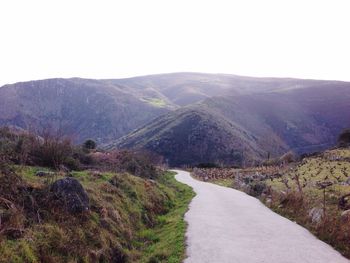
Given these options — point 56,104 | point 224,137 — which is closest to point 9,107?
point 56,104

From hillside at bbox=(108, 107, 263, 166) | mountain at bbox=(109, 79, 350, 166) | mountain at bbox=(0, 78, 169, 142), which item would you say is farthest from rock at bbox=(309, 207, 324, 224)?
mountain at bbox=(0, 78, 169, 142)

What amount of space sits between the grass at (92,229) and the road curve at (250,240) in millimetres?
660

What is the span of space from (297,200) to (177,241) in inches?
311

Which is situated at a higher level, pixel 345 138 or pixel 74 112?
pixel 345 138

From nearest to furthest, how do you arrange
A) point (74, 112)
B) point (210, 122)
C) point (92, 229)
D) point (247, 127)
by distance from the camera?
point (92, 229)
point (210, 122)
point (247, 127)
point (74, 112)

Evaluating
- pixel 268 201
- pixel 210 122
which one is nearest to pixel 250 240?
pixel 268 201

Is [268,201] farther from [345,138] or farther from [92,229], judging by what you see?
[345,138]

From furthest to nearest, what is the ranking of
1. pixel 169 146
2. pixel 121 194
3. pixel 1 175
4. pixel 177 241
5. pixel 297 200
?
1. pixel 169 146
2. pixel 297 200
3. pixel 121 194
4. pixel 177 241
5. pixel 1 175

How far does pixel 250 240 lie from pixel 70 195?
537 centimetres

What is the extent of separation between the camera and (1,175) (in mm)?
9992

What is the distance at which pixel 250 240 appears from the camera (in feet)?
41.2

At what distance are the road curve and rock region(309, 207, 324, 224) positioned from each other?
1.94ft

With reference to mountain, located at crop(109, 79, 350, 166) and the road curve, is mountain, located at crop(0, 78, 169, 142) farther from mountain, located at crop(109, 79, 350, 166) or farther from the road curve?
the road curve

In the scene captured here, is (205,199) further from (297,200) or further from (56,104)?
(56,104)
